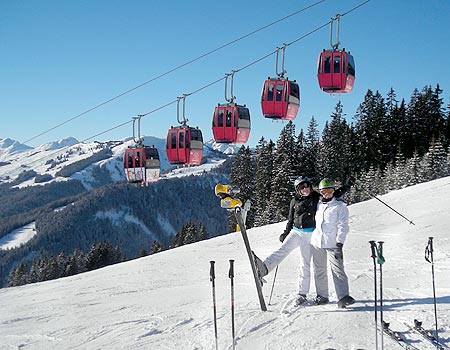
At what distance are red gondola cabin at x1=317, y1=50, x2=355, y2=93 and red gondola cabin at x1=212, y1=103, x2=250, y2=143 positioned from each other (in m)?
2.79

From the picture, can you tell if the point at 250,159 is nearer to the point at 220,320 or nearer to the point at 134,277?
the point at 134,277

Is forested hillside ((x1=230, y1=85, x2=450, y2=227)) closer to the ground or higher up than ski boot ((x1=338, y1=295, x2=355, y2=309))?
higher up

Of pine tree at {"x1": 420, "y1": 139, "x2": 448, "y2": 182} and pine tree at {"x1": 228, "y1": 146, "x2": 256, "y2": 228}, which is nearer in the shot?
pine tree at {"x1": 420, "y1": 139, "x2": 448, "y2": 182}

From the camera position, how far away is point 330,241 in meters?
6.50

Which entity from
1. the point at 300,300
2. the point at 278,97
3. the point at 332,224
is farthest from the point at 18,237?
the point at 332,224

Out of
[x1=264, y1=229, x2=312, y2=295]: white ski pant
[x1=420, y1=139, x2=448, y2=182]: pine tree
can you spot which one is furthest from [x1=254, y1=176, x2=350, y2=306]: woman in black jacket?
[x1=420, y1=139, x2=448, y2=182]: pine tree

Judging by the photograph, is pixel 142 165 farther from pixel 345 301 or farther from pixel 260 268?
pixel 345 301

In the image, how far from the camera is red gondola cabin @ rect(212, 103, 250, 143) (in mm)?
14336

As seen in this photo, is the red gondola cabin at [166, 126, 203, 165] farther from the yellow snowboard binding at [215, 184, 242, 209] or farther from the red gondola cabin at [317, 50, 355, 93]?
the yellow snowboard binding at [215, 184, 242, 209]

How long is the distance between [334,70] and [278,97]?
6.15 feet

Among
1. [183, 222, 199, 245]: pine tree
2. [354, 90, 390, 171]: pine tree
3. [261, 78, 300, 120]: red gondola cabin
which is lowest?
[183, 222, 199, 245]: pine tree

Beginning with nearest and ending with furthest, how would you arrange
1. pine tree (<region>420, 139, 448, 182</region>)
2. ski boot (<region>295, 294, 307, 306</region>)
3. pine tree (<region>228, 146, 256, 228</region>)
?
ski boot (<region>295, 294, 307, 306</region>)
pine tree (<region>420, 139, 448, 182</region>)
pine tree (<region>228, 146, 256, 228</region>)

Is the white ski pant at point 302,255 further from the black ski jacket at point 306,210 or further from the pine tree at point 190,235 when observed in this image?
the pine tree at point 190,235

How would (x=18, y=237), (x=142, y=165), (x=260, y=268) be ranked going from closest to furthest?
(x=260, y=268) → (x=142, y=165) → (x=18, y=237)
